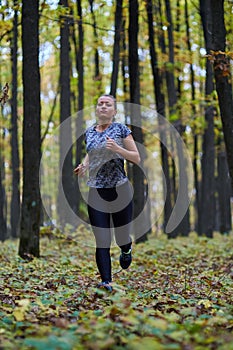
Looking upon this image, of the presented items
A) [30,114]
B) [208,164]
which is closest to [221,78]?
[30,114]

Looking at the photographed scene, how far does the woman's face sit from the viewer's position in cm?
720

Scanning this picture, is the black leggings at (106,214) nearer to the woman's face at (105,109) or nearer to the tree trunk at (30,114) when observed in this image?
the woman's face at (105,109)

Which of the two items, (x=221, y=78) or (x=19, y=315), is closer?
(x=19, y=315)

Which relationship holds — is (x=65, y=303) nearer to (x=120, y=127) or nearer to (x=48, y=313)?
(x=48, y=313)

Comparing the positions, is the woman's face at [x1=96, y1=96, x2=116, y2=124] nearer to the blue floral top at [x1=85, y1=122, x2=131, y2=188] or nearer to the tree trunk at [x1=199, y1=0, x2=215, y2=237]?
the blue floral top at [x1=85, y1=122, x2=131, y2=188]

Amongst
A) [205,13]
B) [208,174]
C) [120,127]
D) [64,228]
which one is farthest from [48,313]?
[208,174]

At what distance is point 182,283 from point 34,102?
5.25 meters

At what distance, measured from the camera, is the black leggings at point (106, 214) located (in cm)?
696

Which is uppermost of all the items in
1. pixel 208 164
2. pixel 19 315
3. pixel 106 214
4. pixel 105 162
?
pixel 208 164

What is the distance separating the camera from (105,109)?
720 cm

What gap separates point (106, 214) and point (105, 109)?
140 centimetres

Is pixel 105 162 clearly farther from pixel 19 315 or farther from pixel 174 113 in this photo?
pixel 174 113

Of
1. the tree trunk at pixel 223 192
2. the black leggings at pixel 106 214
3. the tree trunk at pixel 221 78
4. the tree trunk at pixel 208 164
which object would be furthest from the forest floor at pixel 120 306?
the tree trunk at pixel 223 192

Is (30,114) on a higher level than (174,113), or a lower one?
lower
